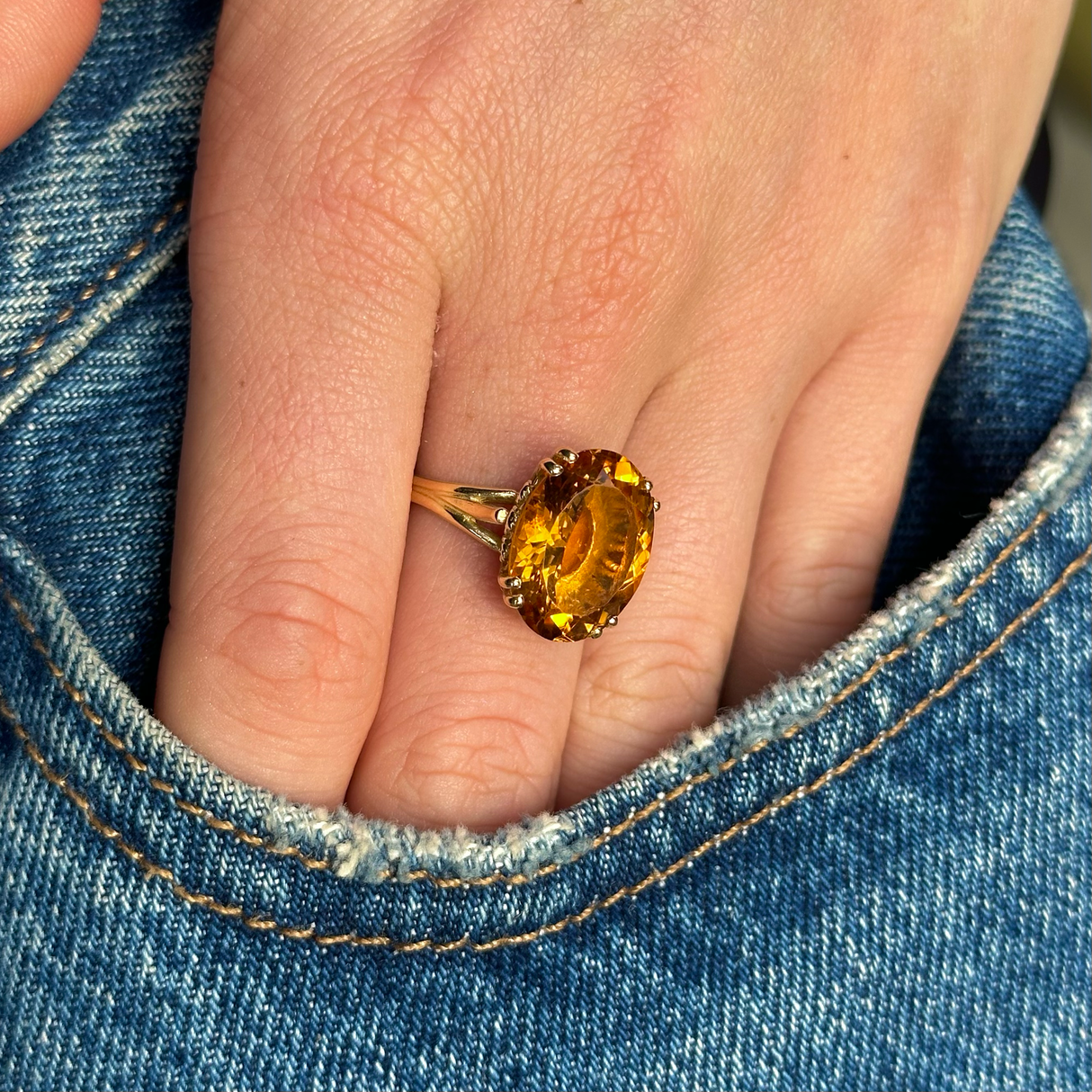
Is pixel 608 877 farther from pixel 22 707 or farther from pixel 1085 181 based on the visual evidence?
pixel 1085 181

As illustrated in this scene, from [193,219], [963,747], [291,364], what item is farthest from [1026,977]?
[193,219]

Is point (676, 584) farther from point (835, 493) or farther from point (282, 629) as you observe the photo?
point (282, 629)

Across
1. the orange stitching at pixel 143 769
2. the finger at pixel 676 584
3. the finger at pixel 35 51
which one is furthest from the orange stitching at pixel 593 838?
the finger at pixel 35 51

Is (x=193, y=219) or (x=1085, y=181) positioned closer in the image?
(x=193, y=219)

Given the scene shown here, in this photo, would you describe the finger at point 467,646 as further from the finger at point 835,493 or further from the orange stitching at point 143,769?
the finger at point 835,493

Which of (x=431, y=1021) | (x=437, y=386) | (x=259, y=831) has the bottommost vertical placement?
(x=431, y=1021)

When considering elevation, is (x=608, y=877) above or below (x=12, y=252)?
below

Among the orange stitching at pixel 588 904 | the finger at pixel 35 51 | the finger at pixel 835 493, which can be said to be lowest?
the orange stitching at pixel 588 904
